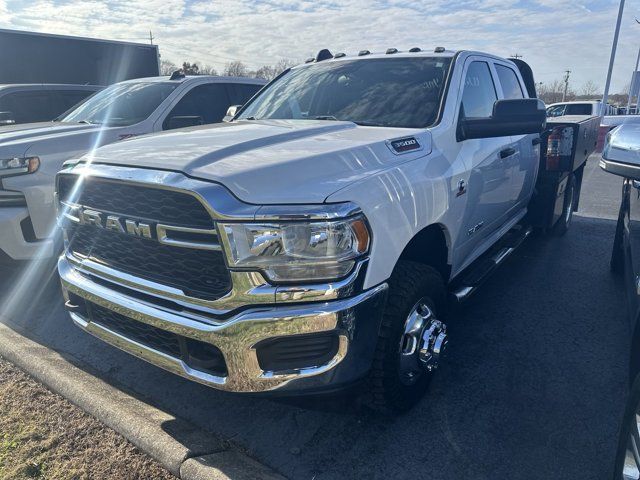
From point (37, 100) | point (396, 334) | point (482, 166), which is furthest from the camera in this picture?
point (37, 100)

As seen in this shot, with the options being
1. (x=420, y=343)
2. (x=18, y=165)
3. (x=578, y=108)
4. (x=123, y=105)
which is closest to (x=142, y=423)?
(x=420, y=343)

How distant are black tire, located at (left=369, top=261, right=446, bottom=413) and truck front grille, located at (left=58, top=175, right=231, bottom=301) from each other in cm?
82

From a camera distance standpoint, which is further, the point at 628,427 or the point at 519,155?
the point at 519,155

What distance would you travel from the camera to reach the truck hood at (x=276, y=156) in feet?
6.78

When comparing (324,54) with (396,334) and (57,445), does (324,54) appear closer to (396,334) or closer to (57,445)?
(396,334)

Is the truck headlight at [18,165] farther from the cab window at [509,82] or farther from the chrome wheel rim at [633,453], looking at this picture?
the chrome wheel rim at [633,453]

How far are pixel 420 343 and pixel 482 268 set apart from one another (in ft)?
4.31

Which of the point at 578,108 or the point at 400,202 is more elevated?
the point at 400,202

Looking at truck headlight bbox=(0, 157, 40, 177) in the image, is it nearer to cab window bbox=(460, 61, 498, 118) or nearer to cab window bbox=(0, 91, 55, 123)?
cab window bbox=(460, 61, 498, 118)

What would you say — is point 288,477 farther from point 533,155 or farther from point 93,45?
point 93,45

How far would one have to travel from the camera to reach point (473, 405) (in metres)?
2.87

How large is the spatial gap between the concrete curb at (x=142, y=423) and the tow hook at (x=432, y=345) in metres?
0.98

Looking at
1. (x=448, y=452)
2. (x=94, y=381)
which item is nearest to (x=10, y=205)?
(x=94, y=381)

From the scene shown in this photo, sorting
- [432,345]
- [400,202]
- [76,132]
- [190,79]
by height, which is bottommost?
[432,345]
